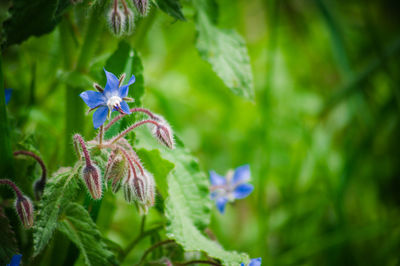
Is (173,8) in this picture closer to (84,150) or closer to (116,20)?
(116,20)

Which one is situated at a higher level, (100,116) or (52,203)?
(100,116)

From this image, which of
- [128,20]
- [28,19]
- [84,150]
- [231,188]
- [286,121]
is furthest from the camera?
[286,121]

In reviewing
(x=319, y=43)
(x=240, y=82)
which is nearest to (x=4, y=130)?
(x=240, y=82)

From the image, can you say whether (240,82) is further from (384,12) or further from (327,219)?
(384,12)

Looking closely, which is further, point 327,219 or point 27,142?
point 327,219

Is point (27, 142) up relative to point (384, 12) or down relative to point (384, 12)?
down

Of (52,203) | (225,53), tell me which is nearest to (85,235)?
(52,203)
